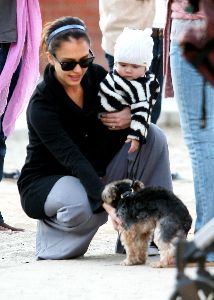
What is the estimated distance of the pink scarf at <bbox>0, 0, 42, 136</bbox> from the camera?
712cm

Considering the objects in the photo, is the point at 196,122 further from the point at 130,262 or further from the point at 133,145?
the point at 130,262

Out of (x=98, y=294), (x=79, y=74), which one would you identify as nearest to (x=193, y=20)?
(x=79, y=74)

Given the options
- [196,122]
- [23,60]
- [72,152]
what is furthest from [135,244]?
[23,60]

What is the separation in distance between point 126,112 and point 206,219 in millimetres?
776

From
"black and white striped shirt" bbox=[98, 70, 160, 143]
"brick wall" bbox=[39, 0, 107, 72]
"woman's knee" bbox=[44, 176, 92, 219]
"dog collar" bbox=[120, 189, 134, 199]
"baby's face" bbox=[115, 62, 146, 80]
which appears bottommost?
"brick wall" bbox=[39, 0, 107, 72]

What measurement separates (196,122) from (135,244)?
685 mm

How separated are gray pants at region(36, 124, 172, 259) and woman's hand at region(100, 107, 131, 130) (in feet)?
0.44

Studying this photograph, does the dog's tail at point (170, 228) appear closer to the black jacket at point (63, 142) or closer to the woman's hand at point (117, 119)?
the black jacket at point (63, 142)

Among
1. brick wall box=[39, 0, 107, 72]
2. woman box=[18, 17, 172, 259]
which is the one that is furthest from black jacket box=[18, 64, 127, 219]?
brick wall box=[39, 0, 107, 72]

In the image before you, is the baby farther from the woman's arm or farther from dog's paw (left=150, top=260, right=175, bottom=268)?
dog's paw (left=150, top=260, right=175, bottom=268)

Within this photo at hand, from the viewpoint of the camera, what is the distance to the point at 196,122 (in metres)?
5.59

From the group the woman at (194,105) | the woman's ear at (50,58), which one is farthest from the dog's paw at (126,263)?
the woman's ear at (50,58)

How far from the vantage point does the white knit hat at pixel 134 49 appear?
19.6 feet

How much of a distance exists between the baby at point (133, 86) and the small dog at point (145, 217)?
36 cm
